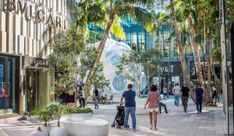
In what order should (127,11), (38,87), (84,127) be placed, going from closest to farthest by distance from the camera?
(84,127), (38,87), (127,11)

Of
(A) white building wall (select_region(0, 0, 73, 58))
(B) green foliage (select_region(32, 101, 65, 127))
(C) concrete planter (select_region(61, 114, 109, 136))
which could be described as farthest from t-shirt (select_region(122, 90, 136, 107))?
(A) white building wall (select_region(0, 0, 73, 58))

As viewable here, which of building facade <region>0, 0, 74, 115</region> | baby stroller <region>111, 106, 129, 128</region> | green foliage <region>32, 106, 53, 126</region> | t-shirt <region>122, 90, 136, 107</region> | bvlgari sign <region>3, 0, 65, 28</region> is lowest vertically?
baby stroller <region>111, 106, 129, 128</region>

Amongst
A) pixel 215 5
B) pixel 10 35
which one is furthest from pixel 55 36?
pixel 215 5

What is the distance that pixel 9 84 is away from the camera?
2286 cm

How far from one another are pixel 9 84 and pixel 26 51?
228 cm

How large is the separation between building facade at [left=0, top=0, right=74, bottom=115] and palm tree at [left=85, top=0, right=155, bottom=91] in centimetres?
320

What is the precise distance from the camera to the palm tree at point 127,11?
27.4 m

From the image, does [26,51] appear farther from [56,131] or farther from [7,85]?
[56,131]

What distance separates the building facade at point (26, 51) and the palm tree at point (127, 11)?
320 cm

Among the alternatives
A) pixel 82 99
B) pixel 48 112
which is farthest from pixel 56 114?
pixel 82 99

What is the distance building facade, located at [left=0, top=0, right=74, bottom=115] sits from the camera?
72.6 feet

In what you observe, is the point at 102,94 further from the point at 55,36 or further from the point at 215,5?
the point at 215,5

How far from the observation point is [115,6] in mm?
27656

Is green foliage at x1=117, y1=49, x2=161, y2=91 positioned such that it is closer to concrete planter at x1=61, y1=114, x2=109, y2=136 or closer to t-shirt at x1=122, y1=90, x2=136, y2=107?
t-shirt at x1=122, y1=90, x2=136, y2=107
